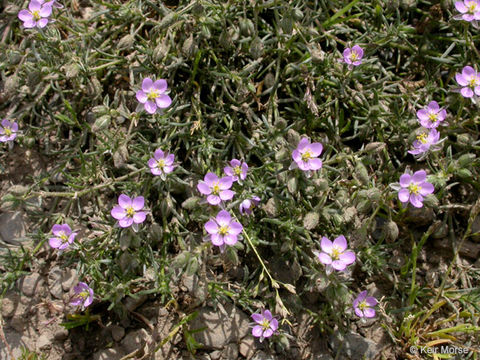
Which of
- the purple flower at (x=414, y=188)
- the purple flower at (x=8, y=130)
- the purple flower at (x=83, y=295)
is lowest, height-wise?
the purple flower at (x=83, y=295)

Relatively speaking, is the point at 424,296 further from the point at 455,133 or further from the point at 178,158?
the point at 178,158

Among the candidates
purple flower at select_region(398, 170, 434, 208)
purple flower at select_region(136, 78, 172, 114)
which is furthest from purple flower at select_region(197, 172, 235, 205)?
purple flower at select_region(398, 170, 434, 208)

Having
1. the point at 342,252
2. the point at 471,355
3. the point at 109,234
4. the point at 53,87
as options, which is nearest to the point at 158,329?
the point at 109,234

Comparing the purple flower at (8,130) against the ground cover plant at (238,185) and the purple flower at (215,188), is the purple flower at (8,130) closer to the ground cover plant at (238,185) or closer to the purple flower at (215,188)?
the ground cover plant at (238,185)

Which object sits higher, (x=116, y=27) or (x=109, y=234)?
(x=116, y=27)

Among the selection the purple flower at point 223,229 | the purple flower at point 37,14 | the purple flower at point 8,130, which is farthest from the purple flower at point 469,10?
→ the purple flower at point 8,130

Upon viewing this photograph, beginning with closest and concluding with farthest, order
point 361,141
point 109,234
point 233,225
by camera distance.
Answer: point 233,225 < point 109,234 < point 361,141
